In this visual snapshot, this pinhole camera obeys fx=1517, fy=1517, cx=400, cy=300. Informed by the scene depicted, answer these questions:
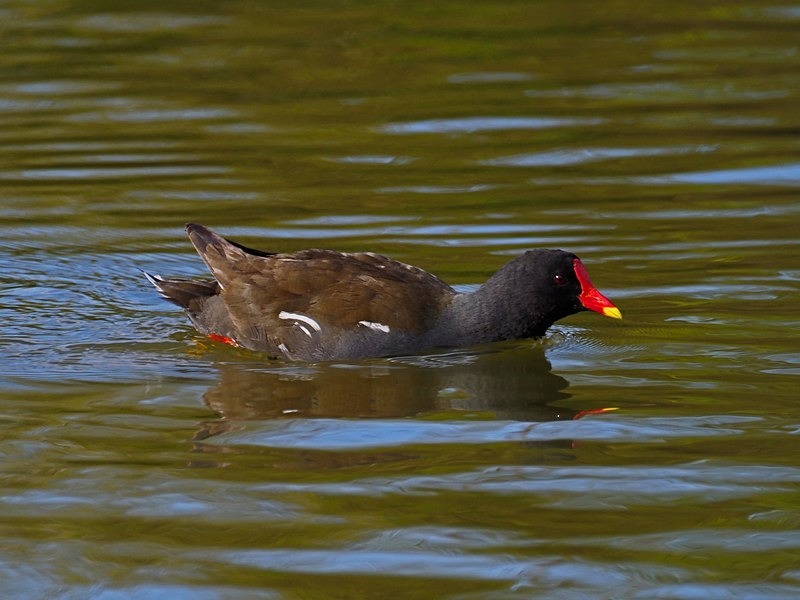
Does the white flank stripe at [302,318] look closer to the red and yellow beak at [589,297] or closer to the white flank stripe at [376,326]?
the white flank stripe at [376,326]

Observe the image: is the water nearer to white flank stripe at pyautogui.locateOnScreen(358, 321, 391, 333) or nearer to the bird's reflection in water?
the bird's reflection in water

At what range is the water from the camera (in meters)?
5.03

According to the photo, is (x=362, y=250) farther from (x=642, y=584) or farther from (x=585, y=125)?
(x=642, y=584)

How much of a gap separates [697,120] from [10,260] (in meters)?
5.36

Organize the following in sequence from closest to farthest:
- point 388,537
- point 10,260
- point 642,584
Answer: point 642,584
point 388,537
point 10,260

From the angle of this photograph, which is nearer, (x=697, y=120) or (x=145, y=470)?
(x=145, y=470)

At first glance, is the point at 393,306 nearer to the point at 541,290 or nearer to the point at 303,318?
the point at 303,318

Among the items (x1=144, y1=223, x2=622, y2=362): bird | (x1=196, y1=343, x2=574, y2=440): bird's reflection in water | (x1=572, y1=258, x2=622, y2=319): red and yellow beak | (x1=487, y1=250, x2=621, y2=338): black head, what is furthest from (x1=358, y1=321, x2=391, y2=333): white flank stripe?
(x1=572, y1=258, x2=622, y2=319): red and yellow beak

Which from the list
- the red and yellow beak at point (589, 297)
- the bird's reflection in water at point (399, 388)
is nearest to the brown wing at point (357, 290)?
the bird's reflection in water at point (399, 388)

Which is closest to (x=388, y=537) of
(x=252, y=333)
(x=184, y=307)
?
(x=252, y=333)

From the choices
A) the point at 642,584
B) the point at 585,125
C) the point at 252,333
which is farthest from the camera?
the point at 585,125

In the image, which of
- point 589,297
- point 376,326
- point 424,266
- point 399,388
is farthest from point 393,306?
point 424,266

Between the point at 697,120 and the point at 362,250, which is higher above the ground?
the point at 697,120

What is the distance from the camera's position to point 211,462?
19.2ft
